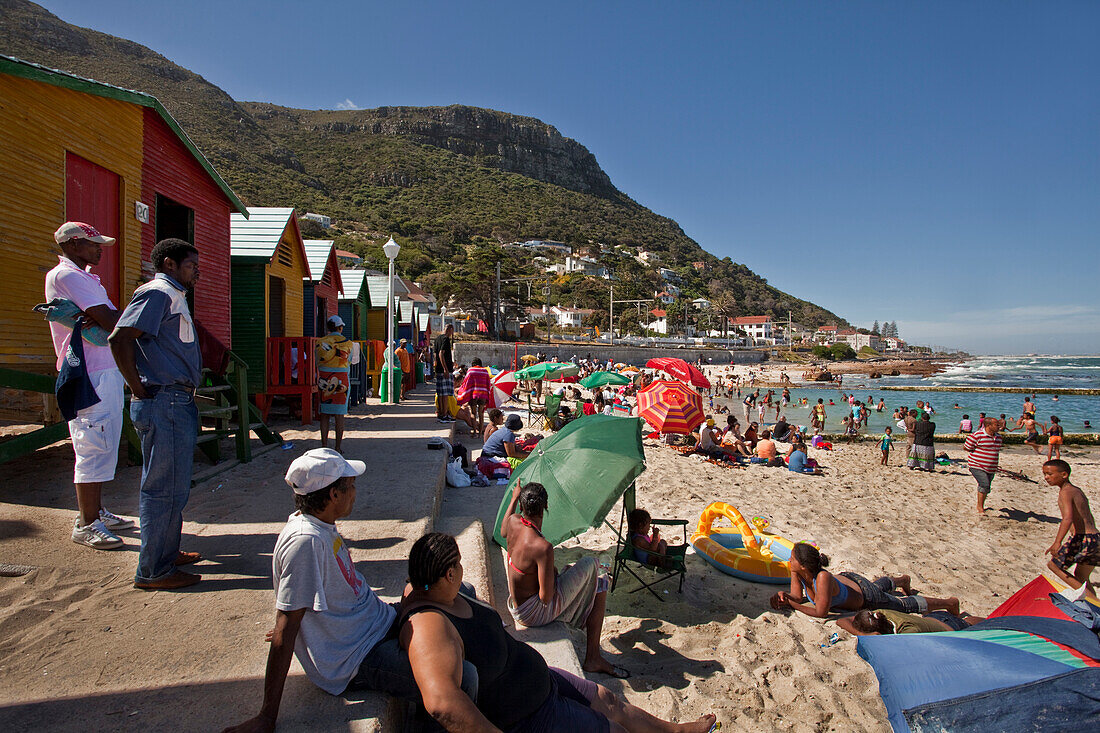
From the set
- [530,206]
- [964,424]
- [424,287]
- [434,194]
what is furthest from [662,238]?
[964,424]

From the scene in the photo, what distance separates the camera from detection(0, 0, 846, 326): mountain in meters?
76.2

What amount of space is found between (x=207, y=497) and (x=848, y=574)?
19.6ft

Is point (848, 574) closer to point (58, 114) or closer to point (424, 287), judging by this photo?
point (58, 114)

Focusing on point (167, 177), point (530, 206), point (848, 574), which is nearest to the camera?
point (848, 574)

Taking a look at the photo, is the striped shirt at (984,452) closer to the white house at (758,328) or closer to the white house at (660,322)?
the white house at (660,322)

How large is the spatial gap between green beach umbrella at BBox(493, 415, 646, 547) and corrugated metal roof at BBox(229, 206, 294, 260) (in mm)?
7966

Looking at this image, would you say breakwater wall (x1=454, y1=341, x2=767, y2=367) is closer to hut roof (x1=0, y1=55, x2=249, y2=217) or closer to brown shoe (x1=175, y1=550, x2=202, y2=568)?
hut roof (x1=0, y1=55, x2=249, y2=217)

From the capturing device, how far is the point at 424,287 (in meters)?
66.2

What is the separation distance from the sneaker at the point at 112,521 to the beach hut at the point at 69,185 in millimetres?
1029

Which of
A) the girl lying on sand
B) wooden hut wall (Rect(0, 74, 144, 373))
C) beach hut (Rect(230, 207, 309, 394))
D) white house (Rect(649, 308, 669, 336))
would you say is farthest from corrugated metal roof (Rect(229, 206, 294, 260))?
white house (Rect(649, 308, 669, 336))

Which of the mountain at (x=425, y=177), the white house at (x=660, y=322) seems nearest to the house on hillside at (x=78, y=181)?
the mountain at (x=425, y=177)

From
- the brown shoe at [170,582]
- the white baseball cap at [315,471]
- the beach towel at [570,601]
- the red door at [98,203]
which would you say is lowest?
the beach towel at [570,601]

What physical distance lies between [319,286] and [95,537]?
10.6m

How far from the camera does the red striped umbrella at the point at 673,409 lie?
41.3 ft
